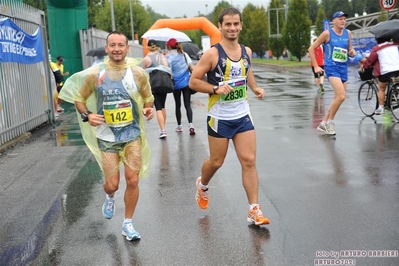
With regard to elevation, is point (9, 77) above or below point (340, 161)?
above

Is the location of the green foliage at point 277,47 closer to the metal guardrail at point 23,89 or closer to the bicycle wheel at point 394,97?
the metal guardrail at point 23,89

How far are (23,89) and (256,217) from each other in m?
7.62

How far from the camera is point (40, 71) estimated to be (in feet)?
42.2

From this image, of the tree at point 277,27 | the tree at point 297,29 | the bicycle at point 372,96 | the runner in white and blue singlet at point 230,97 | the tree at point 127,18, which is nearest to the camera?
the runner in white and blue singlet at point 230,97

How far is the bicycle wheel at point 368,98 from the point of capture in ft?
38.8

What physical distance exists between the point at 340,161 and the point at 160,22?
36768 mm

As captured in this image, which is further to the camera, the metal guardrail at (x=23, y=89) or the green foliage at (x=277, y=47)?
the green foliage at (x=277, y=47)

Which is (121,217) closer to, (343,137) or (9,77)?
(343,137)

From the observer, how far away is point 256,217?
518 centimetres

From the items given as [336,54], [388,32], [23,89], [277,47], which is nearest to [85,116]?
[336,54]

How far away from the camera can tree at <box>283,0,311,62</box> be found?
43781 mm

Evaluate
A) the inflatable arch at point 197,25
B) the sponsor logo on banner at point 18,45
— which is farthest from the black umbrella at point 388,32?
the inflatable arch at point 197,25

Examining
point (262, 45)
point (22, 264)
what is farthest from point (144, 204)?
point (262, 45)

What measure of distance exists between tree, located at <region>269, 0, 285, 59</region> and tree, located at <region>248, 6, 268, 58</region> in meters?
0.95
